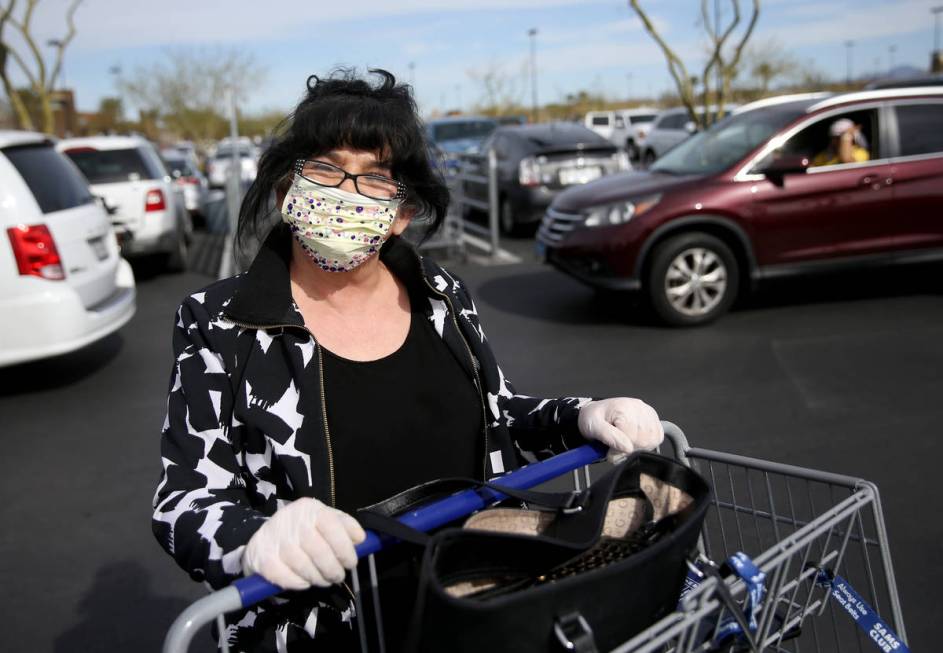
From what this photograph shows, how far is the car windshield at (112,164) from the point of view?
11.6 m

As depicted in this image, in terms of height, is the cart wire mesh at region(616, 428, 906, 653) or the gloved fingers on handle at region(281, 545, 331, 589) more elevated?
the gloved fingers on handle at region(281, 545, 331, 589)

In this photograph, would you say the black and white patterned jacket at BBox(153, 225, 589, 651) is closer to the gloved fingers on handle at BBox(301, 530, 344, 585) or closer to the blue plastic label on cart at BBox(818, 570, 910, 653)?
the gloved fingers on handle at BBox(301, 530, 344, 585)

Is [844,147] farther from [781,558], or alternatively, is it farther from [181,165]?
[181,165]

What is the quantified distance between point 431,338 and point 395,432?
0.27 meters

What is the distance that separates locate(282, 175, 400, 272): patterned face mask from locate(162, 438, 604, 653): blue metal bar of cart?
0.69m

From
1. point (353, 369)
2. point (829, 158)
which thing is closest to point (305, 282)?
point (353, 369)

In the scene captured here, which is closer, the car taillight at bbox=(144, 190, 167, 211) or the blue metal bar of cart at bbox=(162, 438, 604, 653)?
the blue metal bar of cart at bbox=(162, 438, 604, 653)

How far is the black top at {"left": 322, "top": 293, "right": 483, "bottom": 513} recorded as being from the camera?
6.26 ft

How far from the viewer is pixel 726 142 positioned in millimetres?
8133

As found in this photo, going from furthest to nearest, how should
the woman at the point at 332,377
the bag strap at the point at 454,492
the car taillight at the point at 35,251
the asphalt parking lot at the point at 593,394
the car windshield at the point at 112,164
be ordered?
the car windshield at the point at 112,164 < the car taillight at the point at 35,251 < the asphalt parking lot at the point at 593,394 < the woman at the point at 332,377 < the bag strap at the point at 454,492

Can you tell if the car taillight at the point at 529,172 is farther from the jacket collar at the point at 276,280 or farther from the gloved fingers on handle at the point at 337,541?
the gloved fingers on handle at the point at 337,541

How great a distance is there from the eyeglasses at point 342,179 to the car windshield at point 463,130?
16790 mm

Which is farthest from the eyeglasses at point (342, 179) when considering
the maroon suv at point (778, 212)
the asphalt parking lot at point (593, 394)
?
the maroon suv at point (778, 212)

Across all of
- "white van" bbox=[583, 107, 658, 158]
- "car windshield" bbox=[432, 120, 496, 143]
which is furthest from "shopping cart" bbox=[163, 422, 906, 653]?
"white van" bbox=[583, 107, 658, 158]
